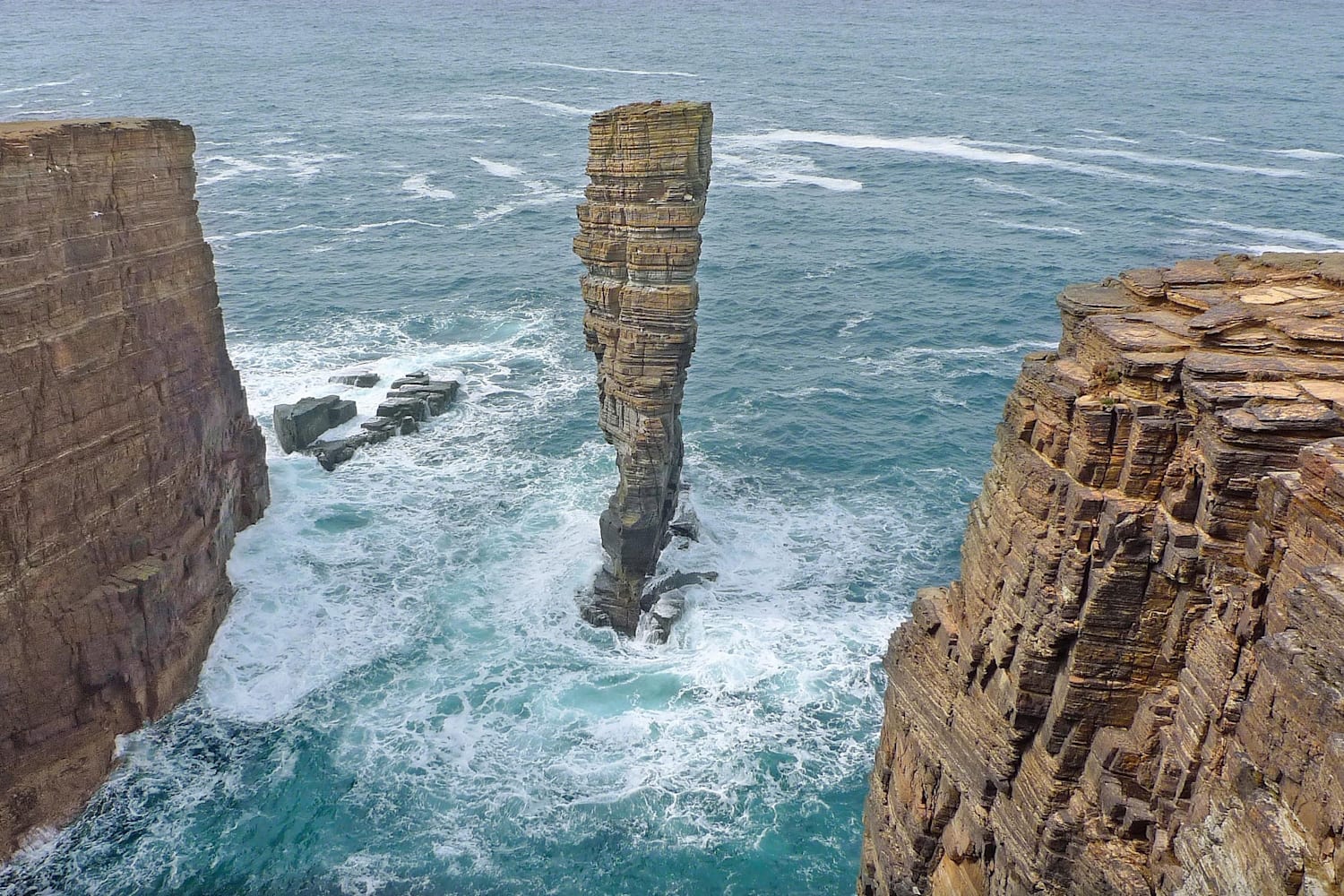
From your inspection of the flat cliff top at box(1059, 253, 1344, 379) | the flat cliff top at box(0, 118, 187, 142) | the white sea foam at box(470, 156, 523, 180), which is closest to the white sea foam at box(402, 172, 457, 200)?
the white sea foam at box(470, 156, 523, 180)

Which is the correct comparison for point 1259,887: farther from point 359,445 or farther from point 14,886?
point 359,445

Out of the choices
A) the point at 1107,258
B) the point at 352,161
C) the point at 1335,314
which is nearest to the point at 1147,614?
the point at 1335,314

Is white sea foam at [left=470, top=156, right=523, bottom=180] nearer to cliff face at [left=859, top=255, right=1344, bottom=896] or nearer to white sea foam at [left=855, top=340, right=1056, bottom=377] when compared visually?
white sea foam at [left=855, top=340, right=1056, bottom=377]

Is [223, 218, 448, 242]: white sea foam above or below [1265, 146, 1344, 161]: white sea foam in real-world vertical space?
below

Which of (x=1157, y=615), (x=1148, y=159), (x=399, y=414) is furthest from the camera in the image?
(x=1148, y=159)

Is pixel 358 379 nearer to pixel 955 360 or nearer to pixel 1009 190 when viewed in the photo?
pixel 955 360

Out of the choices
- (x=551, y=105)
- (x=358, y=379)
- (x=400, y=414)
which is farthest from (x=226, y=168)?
(x=400, y=414)
